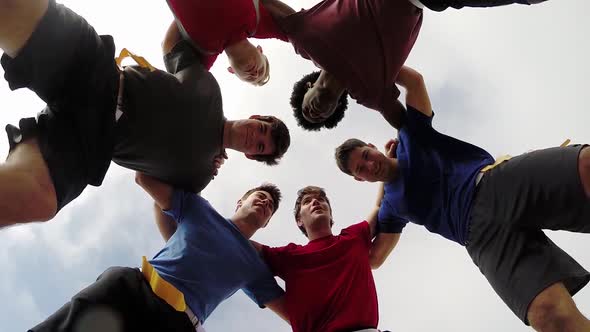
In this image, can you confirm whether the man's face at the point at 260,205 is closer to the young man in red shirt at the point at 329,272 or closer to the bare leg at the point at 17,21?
the young man in red shirt at the point at 329,272

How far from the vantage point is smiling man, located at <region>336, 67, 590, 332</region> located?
220 cm

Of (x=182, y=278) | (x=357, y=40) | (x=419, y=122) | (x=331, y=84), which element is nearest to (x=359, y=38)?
(x=357, y=40)

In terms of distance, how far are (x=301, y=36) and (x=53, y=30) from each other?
1.32 meters

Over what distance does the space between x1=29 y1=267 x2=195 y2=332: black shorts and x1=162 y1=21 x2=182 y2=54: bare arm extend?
119 cm

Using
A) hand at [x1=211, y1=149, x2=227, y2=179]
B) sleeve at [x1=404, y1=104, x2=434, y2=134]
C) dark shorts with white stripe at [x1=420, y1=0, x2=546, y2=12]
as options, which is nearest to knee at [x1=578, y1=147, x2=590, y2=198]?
dark shorts with white stripe at [x1=420, y1=0, x2=546, y2=12]

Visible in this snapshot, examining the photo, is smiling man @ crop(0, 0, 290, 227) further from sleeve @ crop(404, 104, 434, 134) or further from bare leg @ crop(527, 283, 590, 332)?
bare leg @ crop(527, 283, 590, 332)

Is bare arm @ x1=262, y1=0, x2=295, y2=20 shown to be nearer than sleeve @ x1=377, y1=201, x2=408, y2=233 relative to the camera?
Yes

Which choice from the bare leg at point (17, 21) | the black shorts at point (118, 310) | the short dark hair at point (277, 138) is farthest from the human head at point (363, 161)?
the bare leg at point (17, 21)

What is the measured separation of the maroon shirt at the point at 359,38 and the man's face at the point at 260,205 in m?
0.98

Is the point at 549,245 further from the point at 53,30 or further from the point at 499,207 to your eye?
the point at 53,30

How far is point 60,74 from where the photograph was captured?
1.98m

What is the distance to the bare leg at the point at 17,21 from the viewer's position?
1.71m

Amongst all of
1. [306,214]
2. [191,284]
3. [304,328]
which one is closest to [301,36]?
[306,214]

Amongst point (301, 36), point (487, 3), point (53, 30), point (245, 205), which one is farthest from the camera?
point (245, 205)
